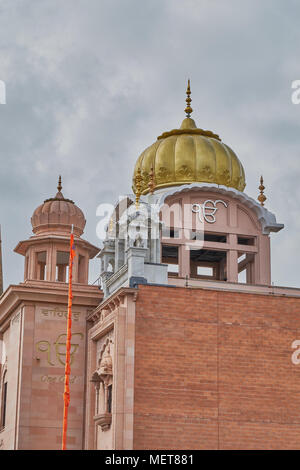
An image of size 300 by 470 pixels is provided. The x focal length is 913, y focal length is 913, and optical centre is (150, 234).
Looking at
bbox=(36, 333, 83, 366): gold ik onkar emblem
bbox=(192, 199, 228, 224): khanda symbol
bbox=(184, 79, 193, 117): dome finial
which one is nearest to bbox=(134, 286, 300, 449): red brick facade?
bbox=(36, 333, 83, 366): gold ik onkar emblem

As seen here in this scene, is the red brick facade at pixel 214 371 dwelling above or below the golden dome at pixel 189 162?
below

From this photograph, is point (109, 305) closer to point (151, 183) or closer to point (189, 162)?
point (151, 183)

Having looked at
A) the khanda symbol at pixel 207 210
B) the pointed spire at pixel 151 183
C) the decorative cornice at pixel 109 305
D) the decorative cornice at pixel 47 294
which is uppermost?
the pointed spire at pixel 151 183

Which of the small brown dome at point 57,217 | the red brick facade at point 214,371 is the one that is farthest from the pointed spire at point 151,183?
the red brick facade at point 214,371

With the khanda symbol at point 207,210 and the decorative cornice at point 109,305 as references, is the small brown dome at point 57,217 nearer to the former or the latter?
the decorative cornice at point 109,305

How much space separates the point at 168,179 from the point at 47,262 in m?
5.86

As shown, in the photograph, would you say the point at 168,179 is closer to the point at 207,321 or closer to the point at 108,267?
the point at 108,267

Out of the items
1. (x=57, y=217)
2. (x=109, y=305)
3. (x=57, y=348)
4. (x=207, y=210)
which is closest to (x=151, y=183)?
(x=207, y=210)

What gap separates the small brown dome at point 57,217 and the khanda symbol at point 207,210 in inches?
213

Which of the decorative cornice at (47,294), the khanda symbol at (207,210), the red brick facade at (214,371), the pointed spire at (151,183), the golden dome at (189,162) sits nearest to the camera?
the red brick facade at (214,371)

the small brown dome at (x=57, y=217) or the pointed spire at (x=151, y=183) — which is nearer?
the pointed spire at (x=151, y=183)

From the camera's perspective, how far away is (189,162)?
36.4 metres

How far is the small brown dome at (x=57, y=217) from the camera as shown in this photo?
37344 mm

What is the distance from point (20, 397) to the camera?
32.2m
